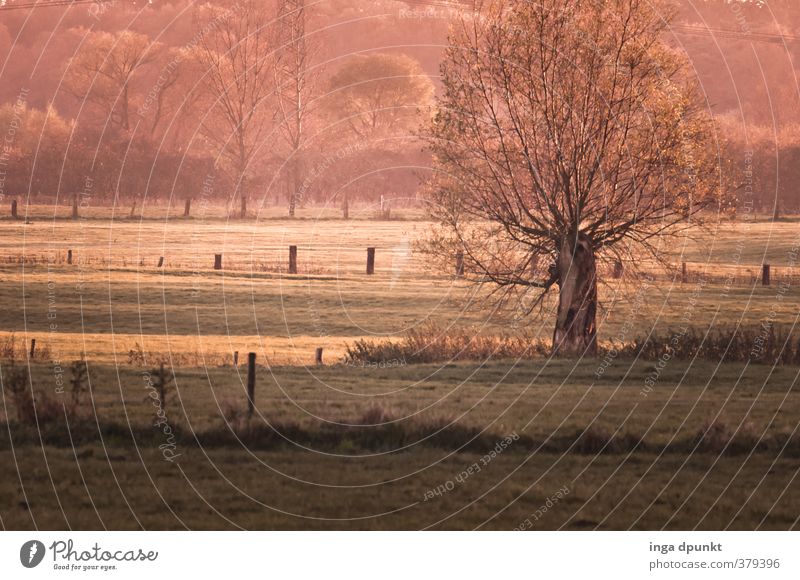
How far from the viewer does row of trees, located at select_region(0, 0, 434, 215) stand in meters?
78.9

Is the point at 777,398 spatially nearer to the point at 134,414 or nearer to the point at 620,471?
the point at 620,471

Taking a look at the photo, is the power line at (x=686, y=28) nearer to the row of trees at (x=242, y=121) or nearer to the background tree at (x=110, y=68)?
the background tree at (x=110, y=68)

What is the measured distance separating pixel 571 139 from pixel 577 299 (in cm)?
476

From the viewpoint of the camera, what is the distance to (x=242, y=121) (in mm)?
87062

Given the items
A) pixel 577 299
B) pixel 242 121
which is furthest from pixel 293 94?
pixel 577 299

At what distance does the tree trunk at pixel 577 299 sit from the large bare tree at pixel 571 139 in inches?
1.2

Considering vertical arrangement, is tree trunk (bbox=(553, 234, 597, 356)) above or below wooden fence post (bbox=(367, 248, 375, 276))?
above

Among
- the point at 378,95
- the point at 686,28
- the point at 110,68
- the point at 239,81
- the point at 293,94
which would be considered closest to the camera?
the point at 378,95

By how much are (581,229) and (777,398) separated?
10.0 meters

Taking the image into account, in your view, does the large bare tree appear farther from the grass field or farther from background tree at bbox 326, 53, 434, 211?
background tree at bbox 326, 53, 434, 211

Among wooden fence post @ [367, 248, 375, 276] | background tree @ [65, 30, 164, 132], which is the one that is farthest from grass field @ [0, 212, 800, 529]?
background tree @ [65, 30, 164, 132]

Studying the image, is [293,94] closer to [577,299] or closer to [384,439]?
[577,299]

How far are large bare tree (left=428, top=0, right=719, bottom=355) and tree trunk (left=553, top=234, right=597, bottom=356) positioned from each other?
30 millimetres

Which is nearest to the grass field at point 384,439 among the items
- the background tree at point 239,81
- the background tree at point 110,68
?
the background tree at point 239,81
